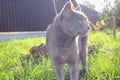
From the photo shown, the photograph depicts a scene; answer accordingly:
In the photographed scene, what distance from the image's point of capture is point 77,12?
3381 mm

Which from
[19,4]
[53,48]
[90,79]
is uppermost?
[19,4]

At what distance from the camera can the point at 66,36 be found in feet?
11.3

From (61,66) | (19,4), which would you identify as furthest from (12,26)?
(61,66)

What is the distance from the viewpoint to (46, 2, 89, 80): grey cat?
10.7 feet

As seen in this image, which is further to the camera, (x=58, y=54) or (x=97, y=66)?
(x=97, y=66)

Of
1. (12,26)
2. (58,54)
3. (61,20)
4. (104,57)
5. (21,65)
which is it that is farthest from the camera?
(12,26)

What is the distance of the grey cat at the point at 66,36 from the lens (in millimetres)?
3275

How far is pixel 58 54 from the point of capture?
3572mm

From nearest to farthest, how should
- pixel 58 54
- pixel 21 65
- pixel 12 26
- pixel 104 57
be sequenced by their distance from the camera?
pixel 58 54 < pixel 21 65 < pixel 104 57 < pixel 12 26

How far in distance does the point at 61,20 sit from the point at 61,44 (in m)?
0.30

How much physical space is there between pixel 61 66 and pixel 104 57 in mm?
1614

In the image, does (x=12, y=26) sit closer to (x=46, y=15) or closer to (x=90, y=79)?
(x=46, y=15)

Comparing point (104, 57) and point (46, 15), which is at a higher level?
point (46, 15)

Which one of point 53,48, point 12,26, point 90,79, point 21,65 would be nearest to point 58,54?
point 53,48
